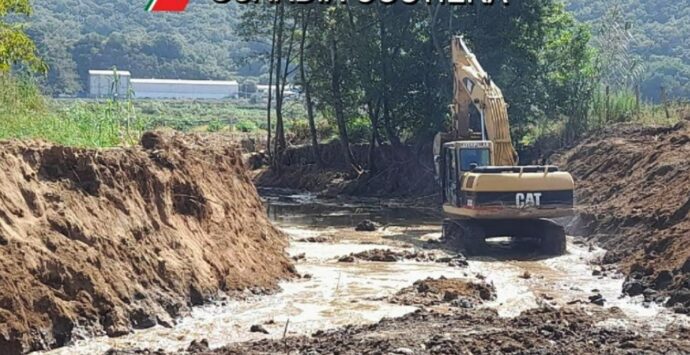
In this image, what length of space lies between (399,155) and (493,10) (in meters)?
6.86

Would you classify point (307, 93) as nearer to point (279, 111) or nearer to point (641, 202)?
point (279, 111)

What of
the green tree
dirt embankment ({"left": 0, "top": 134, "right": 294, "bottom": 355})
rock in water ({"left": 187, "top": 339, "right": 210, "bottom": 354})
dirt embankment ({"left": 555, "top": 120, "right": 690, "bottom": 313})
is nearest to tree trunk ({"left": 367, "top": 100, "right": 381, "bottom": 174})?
dirt embankment ({"left": 555, "top": 120, "right": 690, "bottom": 313})

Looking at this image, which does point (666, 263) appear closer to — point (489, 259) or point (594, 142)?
point (489, 259)

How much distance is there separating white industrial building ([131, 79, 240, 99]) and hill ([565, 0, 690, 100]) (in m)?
37.1

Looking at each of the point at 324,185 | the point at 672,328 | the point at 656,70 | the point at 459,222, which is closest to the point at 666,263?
the point at 672,328

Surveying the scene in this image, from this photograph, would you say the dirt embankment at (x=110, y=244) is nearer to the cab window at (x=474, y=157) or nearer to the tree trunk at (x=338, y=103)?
the cab window at (x=474, y=157)

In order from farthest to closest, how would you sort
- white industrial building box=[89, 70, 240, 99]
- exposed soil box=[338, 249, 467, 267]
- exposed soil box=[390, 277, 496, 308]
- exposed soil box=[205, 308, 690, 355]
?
1. white industrial building box=[89, 70, 240, 99]
2. exposed soil box=[338, 249, 467, 267]
3. exposed soil box=[390, 277, 496, 308]
4. exposed soil box=[205, 308, 690, 355]

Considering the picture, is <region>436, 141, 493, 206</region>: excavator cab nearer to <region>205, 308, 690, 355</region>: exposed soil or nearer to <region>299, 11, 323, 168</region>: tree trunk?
<region>205, 308, 690, 355</region>: exposed soil

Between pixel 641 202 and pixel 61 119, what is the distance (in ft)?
45.1

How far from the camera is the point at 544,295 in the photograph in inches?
689

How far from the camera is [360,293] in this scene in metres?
17.7

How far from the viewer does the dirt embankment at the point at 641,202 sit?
58.1ft

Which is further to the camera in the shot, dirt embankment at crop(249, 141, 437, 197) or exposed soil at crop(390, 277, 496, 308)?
dirt embankment at crop(249, 141, 437, 197)

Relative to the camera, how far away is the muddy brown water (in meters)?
13.9
